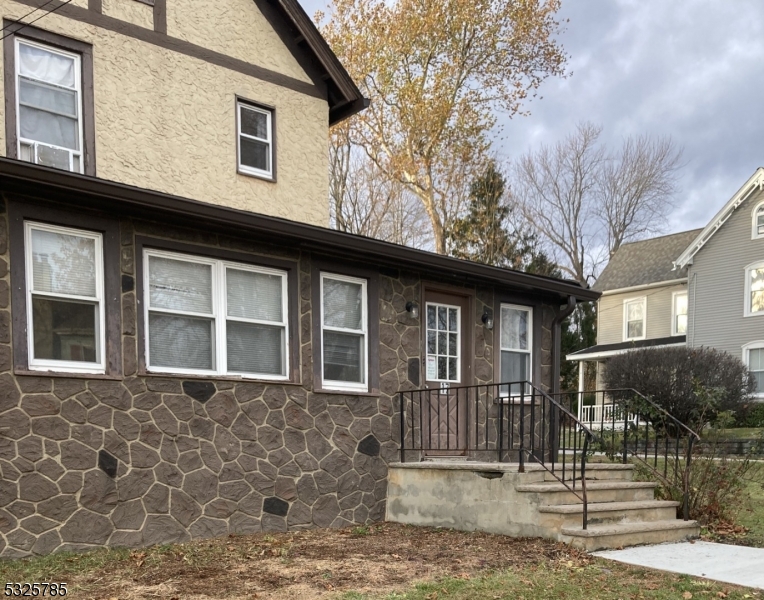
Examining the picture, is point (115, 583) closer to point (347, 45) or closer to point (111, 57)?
point (111, 57)

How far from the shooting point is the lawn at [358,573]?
4.82 m

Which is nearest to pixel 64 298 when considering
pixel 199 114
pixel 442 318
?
pixel 199 114

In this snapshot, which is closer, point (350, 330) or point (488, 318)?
point (350, 330)

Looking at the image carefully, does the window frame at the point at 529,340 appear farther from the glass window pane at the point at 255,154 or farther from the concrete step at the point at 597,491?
the glass window pane at the point at 255,154

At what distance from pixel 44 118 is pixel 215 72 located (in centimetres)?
253

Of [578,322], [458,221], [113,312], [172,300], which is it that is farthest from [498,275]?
[578,322]

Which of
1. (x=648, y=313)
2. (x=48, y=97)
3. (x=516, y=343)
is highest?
(x=48, y=97)

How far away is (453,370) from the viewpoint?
30.1 ft

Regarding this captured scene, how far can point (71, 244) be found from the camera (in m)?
6.26

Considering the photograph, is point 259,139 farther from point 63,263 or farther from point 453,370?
point 63,263

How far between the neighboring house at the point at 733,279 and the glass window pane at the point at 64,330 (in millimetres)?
19210

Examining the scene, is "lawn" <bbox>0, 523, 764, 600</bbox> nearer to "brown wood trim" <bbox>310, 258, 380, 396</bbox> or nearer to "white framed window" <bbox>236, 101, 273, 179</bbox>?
"brown wood trim" <bbox>310, 258, 380, 396</bbox>

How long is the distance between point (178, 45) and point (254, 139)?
5.30 ft

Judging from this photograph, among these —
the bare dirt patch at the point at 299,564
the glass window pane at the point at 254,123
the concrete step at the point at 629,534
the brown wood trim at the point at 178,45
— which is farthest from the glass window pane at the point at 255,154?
the concrete step at the point at 629,534
